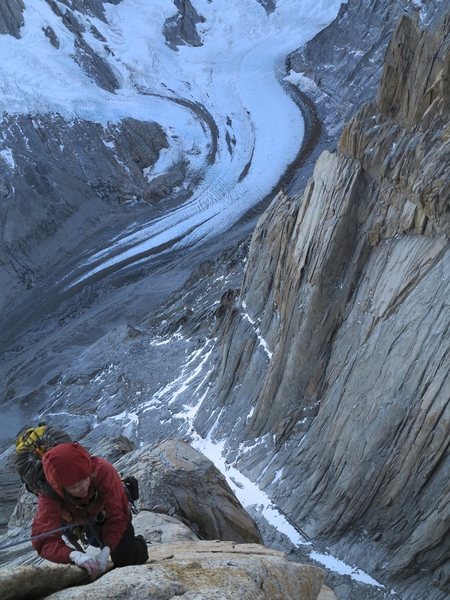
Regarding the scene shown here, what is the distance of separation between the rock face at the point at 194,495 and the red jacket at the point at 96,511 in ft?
17.0

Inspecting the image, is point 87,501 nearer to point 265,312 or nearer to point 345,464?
point 345,464

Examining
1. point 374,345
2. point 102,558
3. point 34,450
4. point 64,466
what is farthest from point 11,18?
point 102,558

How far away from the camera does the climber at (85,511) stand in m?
6.41

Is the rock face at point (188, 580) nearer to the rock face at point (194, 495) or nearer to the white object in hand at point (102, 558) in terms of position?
the white object in hand at point (102, 558)

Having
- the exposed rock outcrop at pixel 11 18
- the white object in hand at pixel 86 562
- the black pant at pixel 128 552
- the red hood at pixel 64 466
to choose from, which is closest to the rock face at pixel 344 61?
the exposed rock outcrop at pixel 11 18

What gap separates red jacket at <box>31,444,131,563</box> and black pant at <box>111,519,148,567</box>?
0.61 ft

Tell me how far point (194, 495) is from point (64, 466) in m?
6.51

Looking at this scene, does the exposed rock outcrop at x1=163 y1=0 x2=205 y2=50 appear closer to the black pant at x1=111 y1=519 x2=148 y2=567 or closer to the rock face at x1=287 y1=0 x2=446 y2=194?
the rock face at x1=287 y1=0 x2=446 y2=194

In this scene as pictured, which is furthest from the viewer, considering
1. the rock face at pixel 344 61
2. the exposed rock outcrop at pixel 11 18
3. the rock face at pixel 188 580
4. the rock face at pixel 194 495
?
the rock face at pixel 344 61

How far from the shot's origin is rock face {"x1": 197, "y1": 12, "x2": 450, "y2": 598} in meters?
13.4

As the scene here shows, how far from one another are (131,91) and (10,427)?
4450cm

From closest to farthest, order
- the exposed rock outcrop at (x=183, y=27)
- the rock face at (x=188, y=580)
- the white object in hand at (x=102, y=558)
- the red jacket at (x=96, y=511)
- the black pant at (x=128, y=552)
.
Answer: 1. the rock face at (x=188, y=580)
2. the white object in hand at (x=102, y=558)
3. the red jacket at (x=96, y=511)
4. the black pant at (x=128, y=552)
5. the exposed rock outcrop at (x=183, y=27)

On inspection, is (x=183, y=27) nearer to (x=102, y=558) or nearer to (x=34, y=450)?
(x=34, y=450)

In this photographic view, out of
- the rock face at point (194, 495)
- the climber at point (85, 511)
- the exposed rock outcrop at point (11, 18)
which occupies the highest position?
the exposed rock outcrop at point (11, 18)
